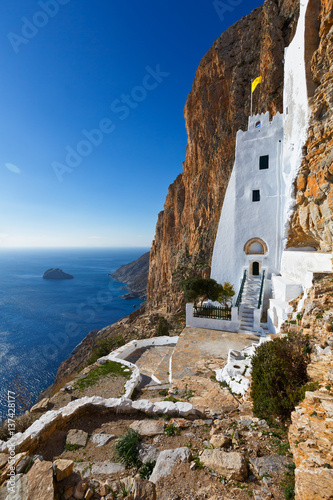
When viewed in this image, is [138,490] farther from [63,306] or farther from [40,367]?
[63,306]

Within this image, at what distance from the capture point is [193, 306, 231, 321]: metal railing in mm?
11242

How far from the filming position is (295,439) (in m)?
3.08

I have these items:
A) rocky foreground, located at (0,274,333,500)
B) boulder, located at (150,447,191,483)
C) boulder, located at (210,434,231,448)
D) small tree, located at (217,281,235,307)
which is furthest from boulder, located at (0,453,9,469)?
small tree, located at (217,281,235,307)

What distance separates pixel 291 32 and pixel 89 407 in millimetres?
29570

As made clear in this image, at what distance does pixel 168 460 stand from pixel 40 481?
1714mm

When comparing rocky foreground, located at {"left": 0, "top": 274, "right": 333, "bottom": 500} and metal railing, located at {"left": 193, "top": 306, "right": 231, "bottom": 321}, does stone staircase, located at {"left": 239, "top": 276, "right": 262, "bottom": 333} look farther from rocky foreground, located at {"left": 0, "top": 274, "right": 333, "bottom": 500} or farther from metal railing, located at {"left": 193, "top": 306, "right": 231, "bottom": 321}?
rocky foreground, located at {"left": 0, "top": 274, "right": 333, "bottom": 500}

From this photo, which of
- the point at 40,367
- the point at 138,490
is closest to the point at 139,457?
the point at 138,490

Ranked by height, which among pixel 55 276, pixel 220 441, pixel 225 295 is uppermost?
pixel 225 295

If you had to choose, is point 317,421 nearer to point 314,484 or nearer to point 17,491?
point 314,484

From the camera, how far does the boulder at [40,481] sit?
2.54 meters

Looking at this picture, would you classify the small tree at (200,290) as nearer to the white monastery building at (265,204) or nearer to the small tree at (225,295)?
the small tree at (225,295)

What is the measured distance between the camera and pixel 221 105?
87.5 feet

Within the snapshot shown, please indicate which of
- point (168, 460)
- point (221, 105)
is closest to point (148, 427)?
point (168, 460)

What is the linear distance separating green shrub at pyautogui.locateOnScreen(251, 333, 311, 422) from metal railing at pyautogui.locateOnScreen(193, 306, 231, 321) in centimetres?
640
